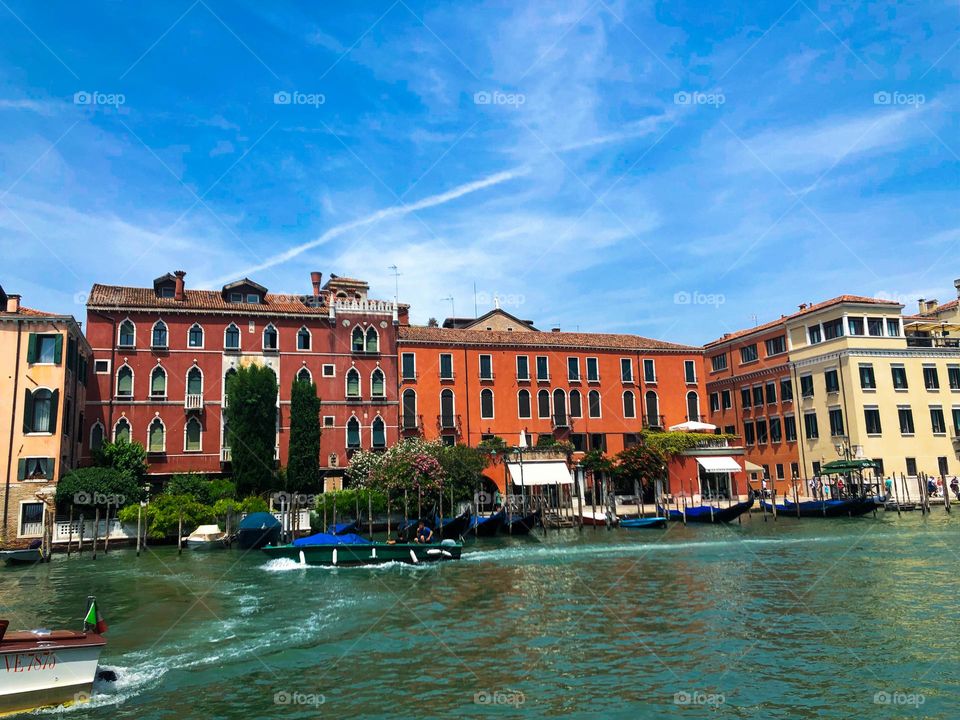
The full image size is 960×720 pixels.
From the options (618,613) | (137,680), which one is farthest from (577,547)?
(137,680)

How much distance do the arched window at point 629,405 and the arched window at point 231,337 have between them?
789 inches

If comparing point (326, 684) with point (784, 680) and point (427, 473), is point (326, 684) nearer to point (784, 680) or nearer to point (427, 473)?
point (784, 680)

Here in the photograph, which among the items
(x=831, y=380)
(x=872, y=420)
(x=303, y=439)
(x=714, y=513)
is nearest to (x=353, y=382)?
(x=303, y=439)

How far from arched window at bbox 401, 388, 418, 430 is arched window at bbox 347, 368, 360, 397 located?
234 cm

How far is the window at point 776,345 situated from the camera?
43062mm

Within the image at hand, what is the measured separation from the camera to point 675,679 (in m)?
10.1

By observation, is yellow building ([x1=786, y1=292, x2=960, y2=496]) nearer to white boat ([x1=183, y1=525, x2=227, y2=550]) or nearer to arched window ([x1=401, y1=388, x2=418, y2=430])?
arched window ([x1=401, y1=388, x2=418, y2=430])

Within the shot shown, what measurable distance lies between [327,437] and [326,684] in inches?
990

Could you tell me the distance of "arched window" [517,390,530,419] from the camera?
3812cm

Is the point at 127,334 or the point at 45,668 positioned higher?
the point at 127,334

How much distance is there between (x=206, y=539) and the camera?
27078 millimetres

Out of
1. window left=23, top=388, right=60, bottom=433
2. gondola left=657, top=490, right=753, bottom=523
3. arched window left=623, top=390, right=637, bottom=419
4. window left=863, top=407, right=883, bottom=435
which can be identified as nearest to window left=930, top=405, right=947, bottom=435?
window left=863, top=407, right=883, bottom=435

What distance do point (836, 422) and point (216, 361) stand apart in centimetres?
3161

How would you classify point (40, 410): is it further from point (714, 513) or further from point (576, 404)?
point (714, 513)
